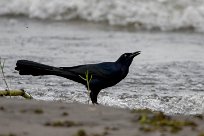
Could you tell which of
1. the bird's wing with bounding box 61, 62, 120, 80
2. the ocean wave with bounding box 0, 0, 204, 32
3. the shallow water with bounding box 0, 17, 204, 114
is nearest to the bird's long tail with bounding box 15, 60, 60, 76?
the bird's wing with bounding box 61, 62, 120, 80

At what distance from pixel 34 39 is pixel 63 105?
22.6 ft

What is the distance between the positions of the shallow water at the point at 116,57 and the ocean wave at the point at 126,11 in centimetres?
43

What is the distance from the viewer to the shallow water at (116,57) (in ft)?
24.5

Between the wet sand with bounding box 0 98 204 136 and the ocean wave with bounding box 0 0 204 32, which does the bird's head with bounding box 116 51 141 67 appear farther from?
the ocean wave with bounding box 0 0 204 32

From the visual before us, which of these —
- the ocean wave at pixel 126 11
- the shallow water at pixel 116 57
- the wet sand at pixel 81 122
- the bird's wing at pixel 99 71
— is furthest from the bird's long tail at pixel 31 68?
the ocean wave at pixel 126 11

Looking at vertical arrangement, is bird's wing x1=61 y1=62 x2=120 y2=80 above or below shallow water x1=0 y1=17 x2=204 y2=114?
above

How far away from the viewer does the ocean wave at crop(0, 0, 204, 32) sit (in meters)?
14.0

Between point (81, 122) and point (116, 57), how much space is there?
6.15 meters

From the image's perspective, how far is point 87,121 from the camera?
4.38 m

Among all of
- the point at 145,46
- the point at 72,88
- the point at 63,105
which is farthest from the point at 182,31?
the point at 63,105

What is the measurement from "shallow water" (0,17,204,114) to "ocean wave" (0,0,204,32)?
0.43 m

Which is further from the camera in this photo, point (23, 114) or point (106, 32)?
point (106, 32)

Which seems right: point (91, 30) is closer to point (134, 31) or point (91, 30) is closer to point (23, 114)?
point (134, 31)

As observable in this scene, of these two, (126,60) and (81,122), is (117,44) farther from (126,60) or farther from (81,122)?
(81,122)
